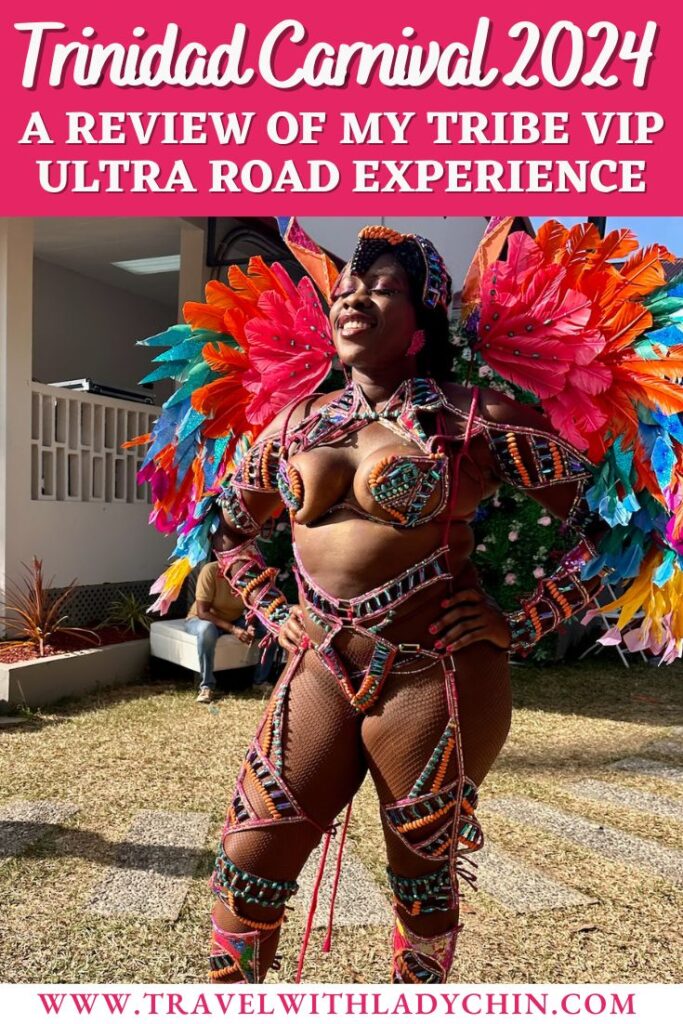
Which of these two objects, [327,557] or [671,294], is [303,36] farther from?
[327,557]

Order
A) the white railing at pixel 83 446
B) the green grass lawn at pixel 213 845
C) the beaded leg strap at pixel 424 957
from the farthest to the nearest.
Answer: the white railing at pixel 83 446 < the green grass lawn at pixel 213 845 < the beaded leg strap at pixel 424 957

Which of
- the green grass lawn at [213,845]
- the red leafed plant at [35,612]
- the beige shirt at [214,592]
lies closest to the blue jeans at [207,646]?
the green grass lawn at [213,845]

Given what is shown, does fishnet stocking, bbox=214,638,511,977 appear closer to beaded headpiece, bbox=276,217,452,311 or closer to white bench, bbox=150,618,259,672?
beaded headpiece, bbox=276,217,452,311

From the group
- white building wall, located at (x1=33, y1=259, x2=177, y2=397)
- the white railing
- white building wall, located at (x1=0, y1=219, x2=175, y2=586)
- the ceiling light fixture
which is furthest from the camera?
white building wall, located at (x1=33, y1=259, x2=177, y2=397)

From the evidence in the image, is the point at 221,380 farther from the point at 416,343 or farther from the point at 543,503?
the point at 543,503

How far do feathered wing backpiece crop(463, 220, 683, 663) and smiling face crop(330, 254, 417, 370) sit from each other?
1.08ft

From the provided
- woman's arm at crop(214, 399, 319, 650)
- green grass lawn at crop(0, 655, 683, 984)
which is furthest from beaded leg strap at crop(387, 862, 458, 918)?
green grass lawn at crop(0, 655, 683, 984)

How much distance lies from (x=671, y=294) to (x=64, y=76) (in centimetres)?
213

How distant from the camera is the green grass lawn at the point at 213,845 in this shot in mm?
Answer: 2994

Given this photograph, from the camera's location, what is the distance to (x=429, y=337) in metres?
2.17

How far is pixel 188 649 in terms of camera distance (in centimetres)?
718

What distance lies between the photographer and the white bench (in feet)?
23.4

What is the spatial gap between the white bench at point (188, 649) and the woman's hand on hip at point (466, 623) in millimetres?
5239

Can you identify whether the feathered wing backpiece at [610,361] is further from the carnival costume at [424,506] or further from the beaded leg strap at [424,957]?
the beaded leg strap at [424,957]
